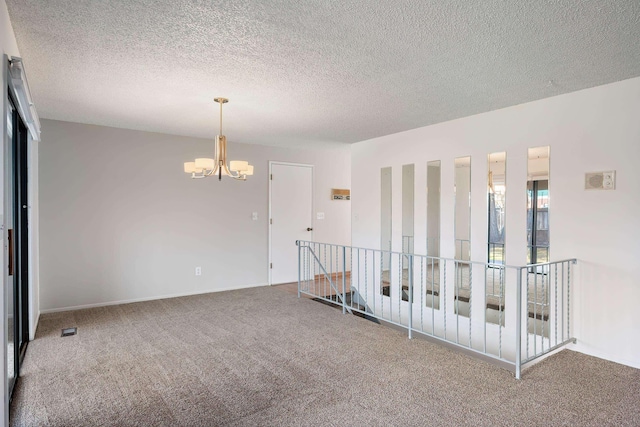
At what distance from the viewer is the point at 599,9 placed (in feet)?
6.38

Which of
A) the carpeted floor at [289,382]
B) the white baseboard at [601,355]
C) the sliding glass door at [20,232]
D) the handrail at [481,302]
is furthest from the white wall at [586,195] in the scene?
the sliding glass door at [20,232]

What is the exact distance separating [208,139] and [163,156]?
0.69 m

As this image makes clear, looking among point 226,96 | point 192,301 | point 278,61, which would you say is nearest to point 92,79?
point 226,96

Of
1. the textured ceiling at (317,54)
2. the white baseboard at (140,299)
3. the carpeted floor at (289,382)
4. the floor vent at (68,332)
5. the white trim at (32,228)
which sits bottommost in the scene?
the carpeted floor at (289,382)

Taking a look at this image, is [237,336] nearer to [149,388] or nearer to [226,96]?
[149,388]

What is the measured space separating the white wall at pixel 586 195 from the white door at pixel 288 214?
2995 mm

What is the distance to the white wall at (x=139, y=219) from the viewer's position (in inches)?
176

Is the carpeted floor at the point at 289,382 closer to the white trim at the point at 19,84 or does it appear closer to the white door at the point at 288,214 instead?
the white trim at the point at 19,84

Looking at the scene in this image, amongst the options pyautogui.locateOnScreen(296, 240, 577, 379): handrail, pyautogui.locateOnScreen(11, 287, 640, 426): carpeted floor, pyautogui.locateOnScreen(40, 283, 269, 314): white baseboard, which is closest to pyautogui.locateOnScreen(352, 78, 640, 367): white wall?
pyautogui.locateOnScreen(296, 240, 577, 379): handrail

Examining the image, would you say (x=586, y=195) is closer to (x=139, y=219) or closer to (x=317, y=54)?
(x=317, y=54)

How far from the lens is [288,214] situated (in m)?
6.31

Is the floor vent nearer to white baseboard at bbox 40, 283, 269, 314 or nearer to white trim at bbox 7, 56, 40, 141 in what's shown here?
white baseboard at bbox 40, 283, 269, 314

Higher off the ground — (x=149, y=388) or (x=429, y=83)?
(x=429, y=83)

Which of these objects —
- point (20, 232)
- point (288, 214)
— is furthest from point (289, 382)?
point (288, 214)
